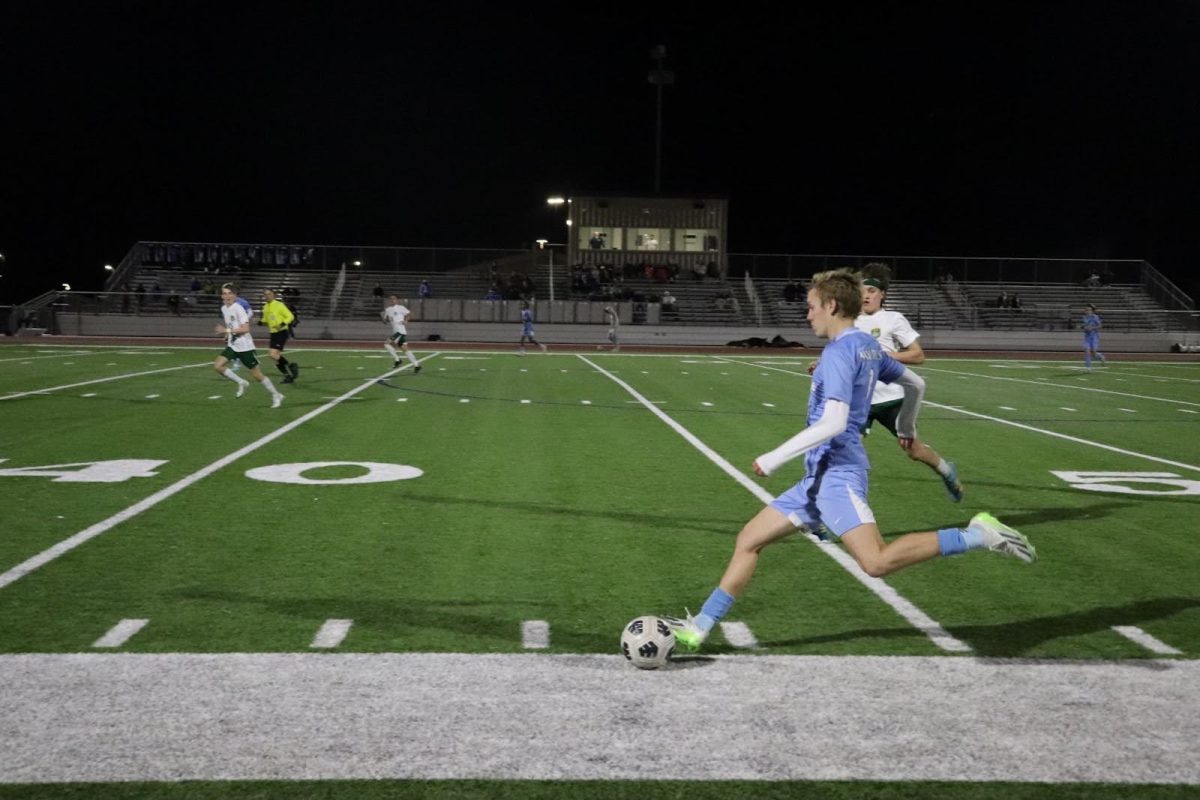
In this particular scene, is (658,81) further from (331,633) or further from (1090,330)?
(331,633)

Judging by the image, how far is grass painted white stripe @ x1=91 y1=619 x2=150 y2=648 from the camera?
4.80m

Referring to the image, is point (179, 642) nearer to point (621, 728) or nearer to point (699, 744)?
point (621, 728)

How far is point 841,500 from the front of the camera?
4.59 meters

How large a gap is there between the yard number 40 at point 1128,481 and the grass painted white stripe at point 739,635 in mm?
5612

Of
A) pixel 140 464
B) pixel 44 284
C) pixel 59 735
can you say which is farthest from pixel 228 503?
pixel 44 284

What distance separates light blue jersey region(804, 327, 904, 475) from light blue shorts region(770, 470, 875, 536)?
0.17ft

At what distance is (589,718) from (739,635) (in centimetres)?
132

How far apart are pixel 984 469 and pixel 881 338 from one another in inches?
115

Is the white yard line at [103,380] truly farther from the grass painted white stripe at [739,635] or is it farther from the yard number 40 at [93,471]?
the grass painted white stripe at [739,635]

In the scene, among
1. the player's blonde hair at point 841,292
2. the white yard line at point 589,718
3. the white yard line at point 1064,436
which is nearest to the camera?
the white yard line at point 589,718

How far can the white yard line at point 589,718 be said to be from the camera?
11.6 ft

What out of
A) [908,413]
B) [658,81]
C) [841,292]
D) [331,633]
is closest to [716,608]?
[841,292]

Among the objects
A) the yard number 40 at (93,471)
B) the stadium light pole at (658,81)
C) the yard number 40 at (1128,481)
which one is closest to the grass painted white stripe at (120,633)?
the yard number 40 at (93,471)

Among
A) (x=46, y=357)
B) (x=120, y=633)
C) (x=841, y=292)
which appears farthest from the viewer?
(x=46, y=357)
